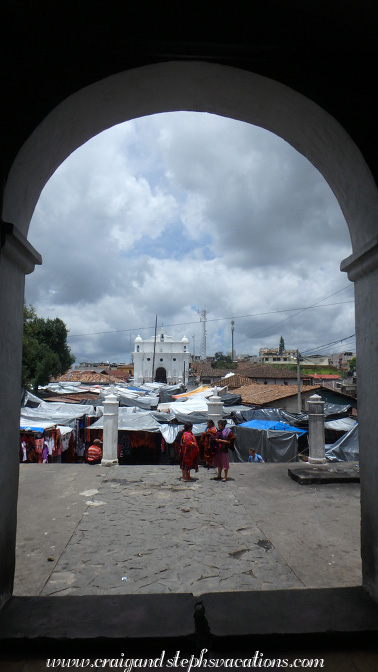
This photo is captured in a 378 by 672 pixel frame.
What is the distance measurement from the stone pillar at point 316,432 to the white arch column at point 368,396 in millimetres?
5887

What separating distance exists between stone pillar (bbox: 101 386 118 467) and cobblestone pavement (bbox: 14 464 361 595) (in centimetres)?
110

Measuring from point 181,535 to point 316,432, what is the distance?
183 inches

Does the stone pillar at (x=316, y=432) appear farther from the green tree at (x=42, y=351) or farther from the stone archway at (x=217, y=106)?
the green tree at (x=42, y=351)

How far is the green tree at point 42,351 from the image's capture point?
1136 inches

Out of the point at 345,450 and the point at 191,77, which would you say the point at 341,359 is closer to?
the point at 345,450

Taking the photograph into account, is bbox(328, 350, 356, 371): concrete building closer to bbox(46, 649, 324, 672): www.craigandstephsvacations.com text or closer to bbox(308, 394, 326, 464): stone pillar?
bbox(308, 394, 326, 464): stone pillar

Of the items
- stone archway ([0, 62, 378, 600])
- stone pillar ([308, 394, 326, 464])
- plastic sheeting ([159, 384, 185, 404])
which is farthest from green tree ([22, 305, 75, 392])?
stone archway ([0, 62, 378, 600])

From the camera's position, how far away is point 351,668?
207 centimetres

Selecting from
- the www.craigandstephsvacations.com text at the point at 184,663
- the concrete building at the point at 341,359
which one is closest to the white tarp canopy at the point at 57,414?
the www.craigandstephsvacations.com text at the point at 184,663

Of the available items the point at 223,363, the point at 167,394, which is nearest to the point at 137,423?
the point at 167,394

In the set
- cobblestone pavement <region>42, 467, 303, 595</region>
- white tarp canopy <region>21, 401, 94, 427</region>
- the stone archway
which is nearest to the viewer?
the stone archway

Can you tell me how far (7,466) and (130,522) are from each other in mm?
3227

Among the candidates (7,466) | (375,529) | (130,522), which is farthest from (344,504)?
(7,466)

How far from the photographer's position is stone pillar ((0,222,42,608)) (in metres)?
2.46
